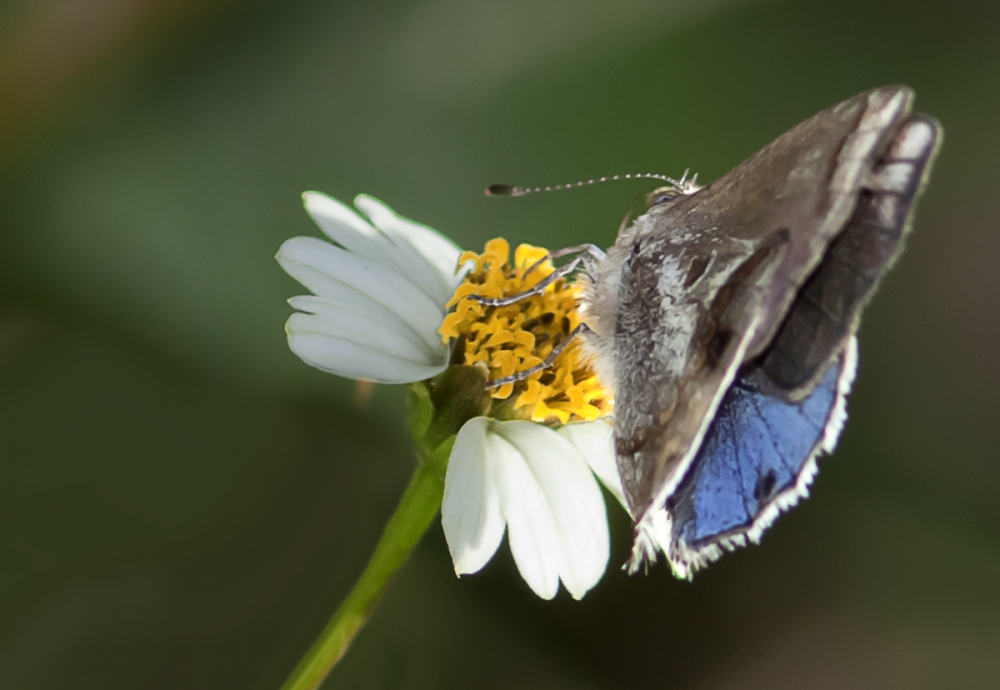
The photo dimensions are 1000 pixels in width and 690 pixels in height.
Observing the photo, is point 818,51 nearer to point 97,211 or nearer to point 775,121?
point 775,121

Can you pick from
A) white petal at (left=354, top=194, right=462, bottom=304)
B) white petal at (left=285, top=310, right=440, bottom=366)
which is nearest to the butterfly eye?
white petal at (left=354, top=194, right=462, bottom=304)

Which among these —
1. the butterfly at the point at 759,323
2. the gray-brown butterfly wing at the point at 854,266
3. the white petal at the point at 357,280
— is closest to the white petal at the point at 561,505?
the butterfly at the point at 759,323

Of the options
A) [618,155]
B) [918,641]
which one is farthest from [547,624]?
[618,155]

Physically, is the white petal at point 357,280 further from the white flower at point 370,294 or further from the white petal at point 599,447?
the white petal at point 599,447

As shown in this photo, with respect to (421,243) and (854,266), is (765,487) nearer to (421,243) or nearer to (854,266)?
(854,266)

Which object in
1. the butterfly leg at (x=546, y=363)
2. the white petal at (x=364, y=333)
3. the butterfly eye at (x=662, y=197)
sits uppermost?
the butterfly eye at (x=662, y=197)
